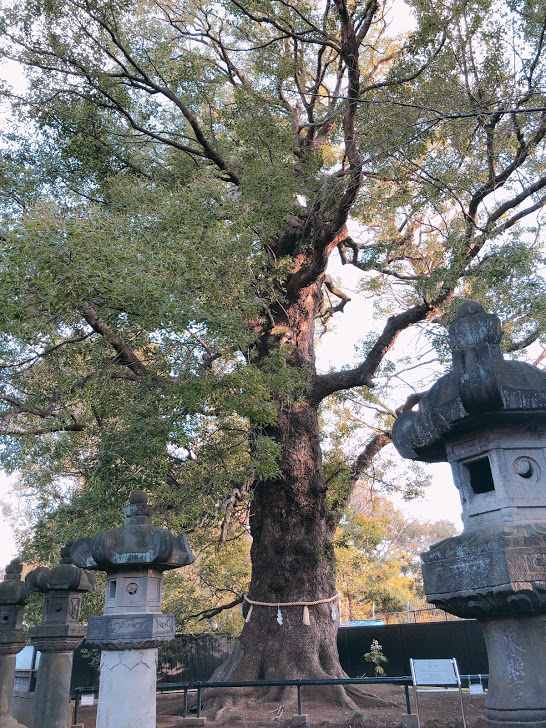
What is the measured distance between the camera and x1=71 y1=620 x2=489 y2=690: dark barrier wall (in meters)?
12.4

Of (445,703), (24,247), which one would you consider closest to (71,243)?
(24,247)

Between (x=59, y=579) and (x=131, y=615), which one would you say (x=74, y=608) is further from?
(x=131, y=615)

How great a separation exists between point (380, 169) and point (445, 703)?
27.2 feet

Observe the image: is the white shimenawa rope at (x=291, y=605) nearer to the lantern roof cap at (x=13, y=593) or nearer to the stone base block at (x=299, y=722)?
the stone base block at (x=299, y=722)

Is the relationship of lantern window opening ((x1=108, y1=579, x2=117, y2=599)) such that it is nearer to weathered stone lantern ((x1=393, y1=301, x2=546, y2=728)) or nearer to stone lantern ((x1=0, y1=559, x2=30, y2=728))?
weathered stone lantern ((x1=393, y1=301, x2=546, y2=728))

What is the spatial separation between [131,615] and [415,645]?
1100 centimetres

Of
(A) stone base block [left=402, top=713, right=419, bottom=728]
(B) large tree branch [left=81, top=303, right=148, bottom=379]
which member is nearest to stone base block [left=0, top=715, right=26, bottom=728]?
(B) large tree branch [left=81, top=303, right=148, bottom=379]

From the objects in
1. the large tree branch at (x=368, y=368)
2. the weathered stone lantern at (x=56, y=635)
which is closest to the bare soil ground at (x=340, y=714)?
the weathered stone lantern at (x=56, y=635)

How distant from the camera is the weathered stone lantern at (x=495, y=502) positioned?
3.87 metres

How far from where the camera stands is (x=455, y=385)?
445 cm

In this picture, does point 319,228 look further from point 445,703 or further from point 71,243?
point 445,703

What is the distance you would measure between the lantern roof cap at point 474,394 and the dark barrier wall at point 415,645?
923 centimetres

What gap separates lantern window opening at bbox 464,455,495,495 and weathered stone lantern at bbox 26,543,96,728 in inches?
198

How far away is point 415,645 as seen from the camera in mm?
13508
